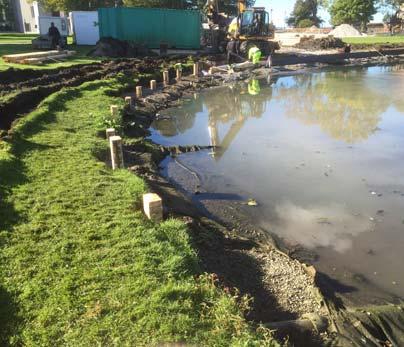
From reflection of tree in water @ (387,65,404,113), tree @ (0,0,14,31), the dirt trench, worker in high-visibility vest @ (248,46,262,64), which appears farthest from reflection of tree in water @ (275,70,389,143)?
tree @ (0,0,14,31)

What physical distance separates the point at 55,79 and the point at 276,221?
12682 mm

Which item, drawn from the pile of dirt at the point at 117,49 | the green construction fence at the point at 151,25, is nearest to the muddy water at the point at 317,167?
the pile of dirt at the point at 117,49

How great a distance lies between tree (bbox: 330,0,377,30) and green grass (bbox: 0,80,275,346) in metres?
77.3

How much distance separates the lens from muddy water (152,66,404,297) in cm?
686

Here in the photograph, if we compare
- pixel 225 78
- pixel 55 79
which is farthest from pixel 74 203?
pixel 225 78

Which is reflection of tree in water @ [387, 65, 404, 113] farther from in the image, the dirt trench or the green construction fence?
the green construction fence

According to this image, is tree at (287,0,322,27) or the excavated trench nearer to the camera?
the excavated trench

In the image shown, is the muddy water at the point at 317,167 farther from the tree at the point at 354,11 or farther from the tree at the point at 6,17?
the tree at the point at 354,11

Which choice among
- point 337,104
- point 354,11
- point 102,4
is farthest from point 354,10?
point 337,104

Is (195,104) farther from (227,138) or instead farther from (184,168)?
(184,168)

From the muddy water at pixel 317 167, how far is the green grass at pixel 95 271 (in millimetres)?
2497

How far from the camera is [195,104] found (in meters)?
18.5

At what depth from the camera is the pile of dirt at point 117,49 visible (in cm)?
2717

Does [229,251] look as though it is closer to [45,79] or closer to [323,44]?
[45,79]
